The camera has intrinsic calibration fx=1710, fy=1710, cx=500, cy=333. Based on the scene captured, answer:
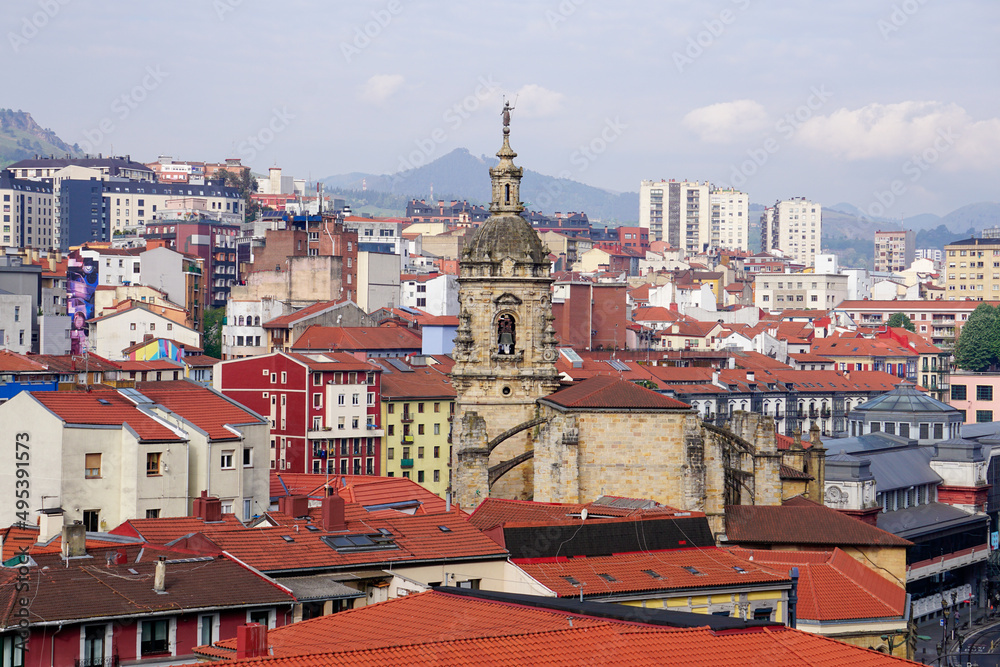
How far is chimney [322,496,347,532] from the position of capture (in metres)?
44.0

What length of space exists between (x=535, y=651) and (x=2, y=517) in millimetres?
31535

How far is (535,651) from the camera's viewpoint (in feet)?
77.8

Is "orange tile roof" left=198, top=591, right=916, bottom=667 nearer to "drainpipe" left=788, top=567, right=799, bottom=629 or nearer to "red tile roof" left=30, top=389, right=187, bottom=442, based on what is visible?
"drainpipe" left=788, top=567, right=799, bottom=629

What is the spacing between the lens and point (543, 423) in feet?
184

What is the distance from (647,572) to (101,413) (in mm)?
18124

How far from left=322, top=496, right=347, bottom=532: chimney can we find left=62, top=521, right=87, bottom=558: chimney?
24.7 feet

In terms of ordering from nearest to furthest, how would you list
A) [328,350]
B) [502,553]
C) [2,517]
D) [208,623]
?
[208,623], [502,553], [2,517], [328,350]

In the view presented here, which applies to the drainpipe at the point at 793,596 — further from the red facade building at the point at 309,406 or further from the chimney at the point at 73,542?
the red facade building at the point at 309,406

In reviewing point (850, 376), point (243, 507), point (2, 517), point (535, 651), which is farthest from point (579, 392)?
point (850, 376)

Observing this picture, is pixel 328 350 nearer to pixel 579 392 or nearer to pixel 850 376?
pixel 850 376

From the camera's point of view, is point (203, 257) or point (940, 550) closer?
point (940, 550)

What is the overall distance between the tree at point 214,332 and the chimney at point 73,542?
10297cm

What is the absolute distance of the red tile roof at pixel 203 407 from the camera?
184ft

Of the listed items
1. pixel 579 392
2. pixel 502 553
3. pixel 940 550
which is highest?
pixel 579 392
